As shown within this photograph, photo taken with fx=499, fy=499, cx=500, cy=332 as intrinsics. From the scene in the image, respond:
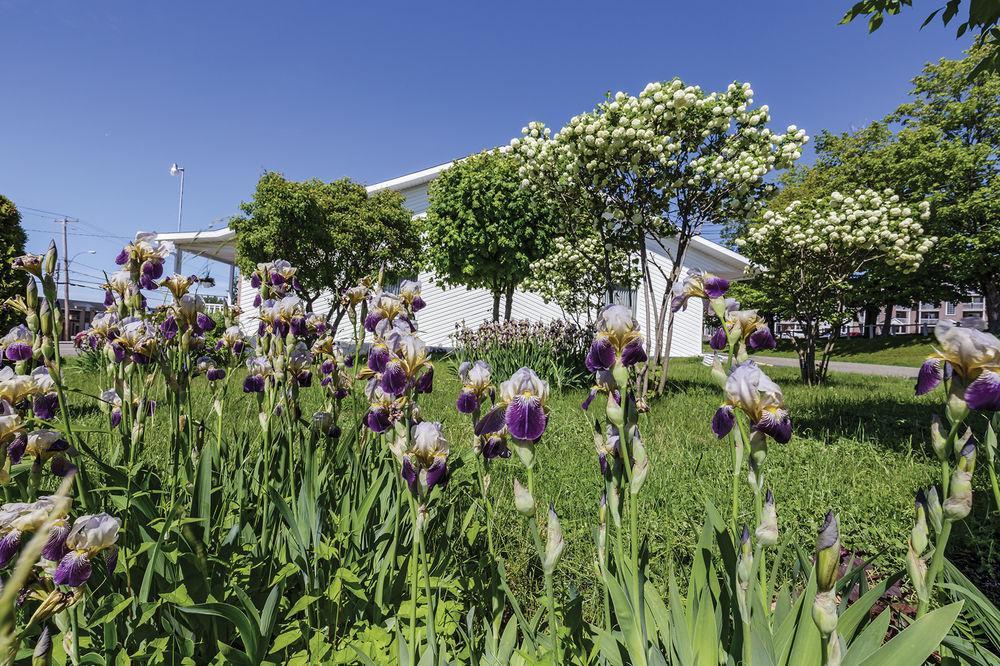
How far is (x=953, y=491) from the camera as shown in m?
1.01

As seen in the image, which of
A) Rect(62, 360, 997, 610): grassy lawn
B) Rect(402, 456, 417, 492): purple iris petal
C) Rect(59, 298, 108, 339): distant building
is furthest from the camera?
Rect(59, 298, 108, 339): distant building

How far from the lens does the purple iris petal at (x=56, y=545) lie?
3.27 ft

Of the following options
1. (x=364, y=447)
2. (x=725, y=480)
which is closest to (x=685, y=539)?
(x=725, y=480)

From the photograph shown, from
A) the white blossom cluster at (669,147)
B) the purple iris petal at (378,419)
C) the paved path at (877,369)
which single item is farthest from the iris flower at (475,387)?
the paved path at (877,369)

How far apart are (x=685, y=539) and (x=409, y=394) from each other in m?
1.83

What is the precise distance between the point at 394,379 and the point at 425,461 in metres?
0.27

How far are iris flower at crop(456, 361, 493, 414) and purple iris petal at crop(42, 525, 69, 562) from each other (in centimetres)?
92

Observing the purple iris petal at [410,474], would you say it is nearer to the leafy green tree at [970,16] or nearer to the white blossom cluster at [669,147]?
the leafy green tree at [970,16]

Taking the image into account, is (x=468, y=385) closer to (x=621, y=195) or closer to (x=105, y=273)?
(x=105, y=273)

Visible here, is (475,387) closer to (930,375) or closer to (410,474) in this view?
(410,474)

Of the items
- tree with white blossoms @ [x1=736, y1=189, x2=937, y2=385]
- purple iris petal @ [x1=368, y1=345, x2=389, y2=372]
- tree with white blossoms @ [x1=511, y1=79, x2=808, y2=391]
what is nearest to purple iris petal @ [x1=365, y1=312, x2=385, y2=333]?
purple iris petal @ [x1=368, y1=345, x2=389, y2=372]

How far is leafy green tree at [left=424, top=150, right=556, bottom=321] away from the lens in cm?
1137

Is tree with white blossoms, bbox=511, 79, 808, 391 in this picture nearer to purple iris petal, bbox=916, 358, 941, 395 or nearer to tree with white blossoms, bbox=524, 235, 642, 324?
tree with white blossoms, bbox=524, 235, 642, 324

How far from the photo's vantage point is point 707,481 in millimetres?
3264
